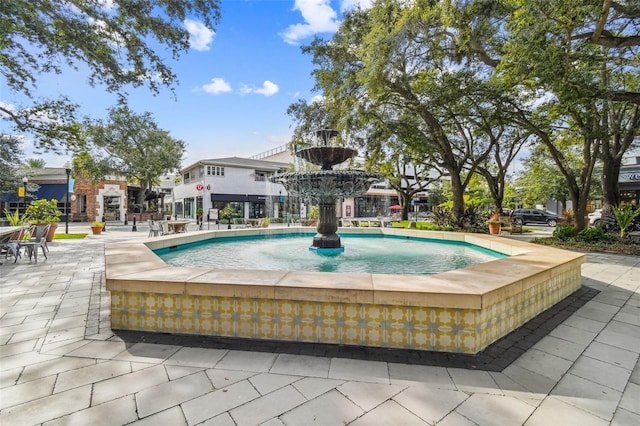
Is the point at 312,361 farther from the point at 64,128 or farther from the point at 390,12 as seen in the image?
the point at 64,128

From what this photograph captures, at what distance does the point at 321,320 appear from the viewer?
3.29 m

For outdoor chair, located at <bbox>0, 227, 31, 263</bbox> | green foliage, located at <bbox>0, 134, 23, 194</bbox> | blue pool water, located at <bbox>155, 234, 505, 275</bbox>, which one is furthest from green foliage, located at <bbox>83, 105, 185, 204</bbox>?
blue pool water, located at <bbox>155, 234, 505, 275</bbox>

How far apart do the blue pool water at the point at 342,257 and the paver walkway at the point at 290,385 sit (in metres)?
2.76

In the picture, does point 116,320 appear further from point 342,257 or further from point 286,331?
point 342,257

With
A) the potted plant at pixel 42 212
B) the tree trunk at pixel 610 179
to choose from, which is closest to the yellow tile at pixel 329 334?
the potted plant at pixel 42 212

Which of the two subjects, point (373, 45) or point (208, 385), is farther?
point (373, 45)

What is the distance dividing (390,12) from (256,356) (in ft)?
41.6

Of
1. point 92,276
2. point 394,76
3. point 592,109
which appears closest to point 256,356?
point 92,276

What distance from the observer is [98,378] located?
2631mm

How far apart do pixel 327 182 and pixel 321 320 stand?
496 cm

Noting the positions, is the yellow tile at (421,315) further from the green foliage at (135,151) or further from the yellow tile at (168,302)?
the green foliage at (135,151)

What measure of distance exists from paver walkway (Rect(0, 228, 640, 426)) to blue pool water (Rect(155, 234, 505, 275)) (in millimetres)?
2763

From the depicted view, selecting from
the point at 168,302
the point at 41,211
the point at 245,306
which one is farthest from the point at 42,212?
the point at 245,306

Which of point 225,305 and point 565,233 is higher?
point 225,305
